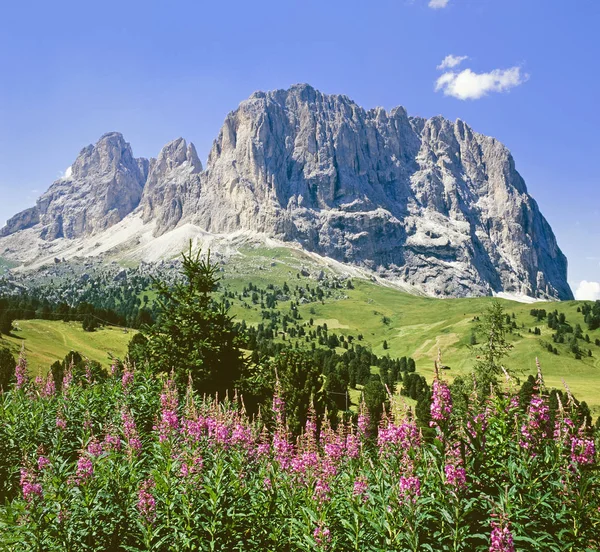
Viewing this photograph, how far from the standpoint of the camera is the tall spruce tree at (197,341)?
2750cm

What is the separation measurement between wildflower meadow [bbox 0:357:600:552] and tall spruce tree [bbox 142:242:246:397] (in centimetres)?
1723

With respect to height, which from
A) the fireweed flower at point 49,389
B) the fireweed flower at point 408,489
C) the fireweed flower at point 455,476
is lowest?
the fireweed flower at point 49,389

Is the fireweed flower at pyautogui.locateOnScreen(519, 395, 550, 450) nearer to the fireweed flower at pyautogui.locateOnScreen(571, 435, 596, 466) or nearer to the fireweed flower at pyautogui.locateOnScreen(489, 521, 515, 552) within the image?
the fireweed flower at pyautogui.locateOnScreen(571, 435, 596, 466)

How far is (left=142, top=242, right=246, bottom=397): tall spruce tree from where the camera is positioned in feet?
90.2

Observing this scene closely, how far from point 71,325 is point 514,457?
129 metres

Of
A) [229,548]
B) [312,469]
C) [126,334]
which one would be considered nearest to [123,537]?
[229,548]

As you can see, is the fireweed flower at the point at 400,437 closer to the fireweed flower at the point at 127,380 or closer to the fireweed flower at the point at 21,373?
the fireweed flower at the point at 127,380

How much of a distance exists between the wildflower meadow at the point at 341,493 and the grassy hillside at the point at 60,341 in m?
66.5

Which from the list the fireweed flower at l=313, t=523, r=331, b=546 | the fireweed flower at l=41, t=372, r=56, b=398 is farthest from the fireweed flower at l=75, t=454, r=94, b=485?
the fireweed flower at l=41, t=372, r=56, b=398

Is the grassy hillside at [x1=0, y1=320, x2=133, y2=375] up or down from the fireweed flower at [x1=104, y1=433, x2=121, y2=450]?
down

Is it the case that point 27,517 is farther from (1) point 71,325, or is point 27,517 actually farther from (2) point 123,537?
(1) point 71,325

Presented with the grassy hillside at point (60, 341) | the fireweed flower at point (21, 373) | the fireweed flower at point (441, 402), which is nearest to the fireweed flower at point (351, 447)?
the fireweed flower at point (441, 402)

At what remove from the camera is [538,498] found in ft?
25.6

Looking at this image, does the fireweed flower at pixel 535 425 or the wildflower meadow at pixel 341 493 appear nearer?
the wildflower meadow at pixel 341 493
